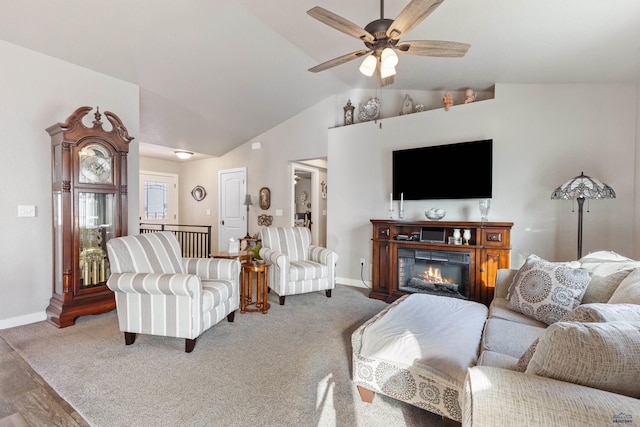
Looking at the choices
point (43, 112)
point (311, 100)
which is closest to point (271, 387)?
point (43, 112)

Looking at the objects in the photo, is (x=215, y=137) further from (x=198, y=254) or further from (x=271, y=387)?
(x=271, y=387)

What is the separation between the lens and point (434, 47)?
2076mm

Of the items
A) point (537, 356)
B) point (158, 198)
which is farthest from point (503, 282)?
point (158, 198)

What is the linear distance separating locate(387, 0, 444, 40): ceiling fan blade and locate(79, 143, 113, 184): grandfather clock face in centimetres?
314

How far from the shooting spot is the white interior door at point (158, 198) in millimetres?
6965

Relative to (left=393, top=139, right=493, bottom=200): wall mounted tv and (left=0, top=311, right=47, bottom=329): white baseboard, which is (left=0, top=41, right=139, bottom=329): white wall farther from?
(left=393, top=139, right=493, bottom=200): wall mounted tv

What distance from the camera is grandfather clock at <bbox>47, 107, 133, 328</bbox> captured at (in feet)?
9.71

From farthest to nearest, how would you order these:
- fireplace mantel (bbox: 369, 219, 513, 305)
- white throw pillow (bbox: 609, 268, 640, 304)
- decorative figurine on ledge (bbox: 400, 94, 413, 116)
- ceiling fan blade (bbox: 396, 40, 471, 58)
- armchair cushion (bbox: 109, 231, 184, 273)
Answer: decorative figurine on ledge (bbox: 400, 94, 413, 116) < fireplace mantel (bbox: 369, 219, 513, 305) < armchair cushion (bbox: 109, 231, 184, 273) < ceiling fan blade (bbox: 396, 40, 471, 58) < white throw pillow (bbox: 609, 268, 640, 304)

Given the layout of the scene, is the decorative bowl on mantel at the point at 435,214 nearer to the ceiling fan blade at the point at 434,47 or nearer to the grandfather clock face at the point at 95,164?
the ceiling fan blade at the point at 434,47

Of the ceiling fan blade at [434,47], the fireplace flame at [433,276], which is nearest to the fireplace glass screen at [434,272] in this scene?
the fireplace flame at [433,276]

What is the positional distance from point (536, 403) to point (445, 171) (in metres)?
3.27

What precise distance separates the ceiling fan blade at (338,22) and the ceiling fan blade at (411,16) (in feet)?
0.55

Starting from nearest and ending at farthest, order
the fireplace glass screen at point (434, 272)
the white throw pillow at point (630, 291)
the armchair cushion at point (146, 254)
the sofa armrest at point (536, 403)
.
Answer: the sofa armrest at point (536, 403) → the white throw pillow at point (630, 291) → the armchair cushion at point (146, 254) → the fireplace glass screen at point (434, 272)

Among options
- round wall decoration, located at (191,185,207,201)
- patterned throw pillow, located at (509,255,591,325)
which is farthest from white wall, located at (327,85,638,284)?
round wall decoration, located at (191,185,207,201)
